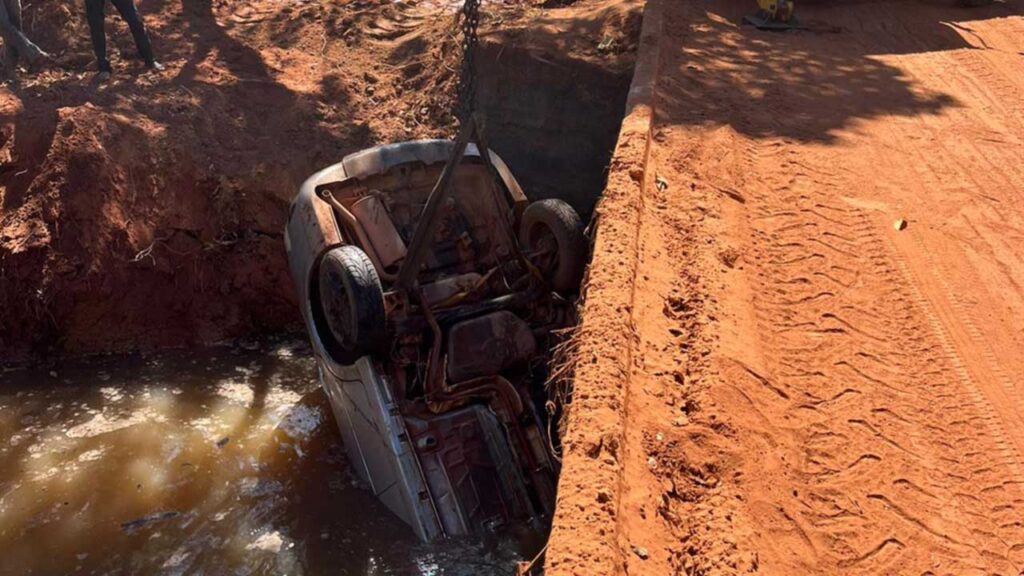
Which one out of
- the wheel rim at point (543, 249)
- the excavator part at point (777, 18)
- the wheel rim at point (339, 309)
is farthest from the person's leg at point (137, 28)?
the excavator part at point (777, 18)

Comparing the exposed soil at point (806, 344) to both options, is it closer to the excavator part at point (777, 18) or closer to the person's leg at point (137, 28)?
the excavator part at point (777, 18)

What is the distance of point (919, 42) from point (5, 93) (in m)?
11.3

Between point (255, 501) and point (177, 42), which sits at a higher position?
point (177, 42)

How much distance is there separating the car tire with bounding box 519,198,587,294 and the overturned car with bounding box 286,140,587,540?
0.04ft

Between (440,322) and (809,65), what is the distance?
20.1 feet

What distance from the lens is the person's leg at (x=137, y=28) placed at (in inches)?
375

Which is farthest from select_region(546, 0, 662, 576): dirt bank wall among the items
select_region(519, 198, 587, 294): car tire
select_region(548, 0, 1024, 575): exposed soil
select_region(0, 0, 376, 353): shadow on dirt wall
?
select_region(0, 0, 376, 353): shadow on dirt wall

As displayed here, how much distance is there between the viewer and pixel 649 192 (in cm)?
614

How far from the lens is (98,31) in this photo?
9.53 meters

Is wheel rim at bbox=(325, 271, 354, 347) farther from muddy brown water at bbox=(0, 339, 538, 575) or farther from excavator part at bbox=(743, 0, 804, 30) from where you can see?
excavator part at bbox=(743, 0, 804, 30)

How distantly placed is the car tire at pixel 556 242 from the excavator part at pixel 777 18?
615cm

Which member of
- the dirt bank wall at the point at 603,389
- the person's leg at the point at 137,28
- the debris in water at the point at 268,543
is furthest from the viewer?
the person's leg at the point at 137,28

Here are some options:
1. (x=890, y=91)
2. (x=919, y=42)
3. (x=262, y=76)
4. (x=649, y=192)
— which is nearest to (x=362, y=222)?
(x=649, y=192)

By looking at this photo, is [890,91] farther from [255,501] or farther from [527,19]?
[255,501]
